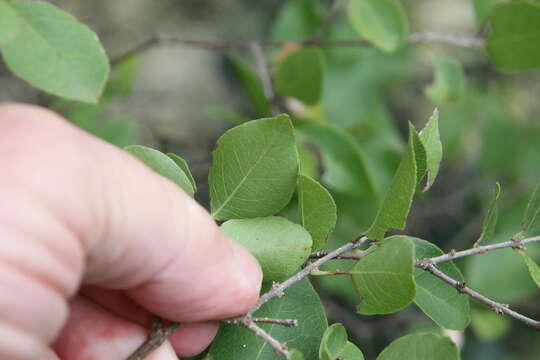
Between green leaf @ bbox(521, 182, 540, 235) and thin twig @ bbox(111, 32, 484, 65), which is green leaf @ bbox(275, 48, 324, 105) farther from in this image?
green leaf @ bbox(521, 182, 540, 235)

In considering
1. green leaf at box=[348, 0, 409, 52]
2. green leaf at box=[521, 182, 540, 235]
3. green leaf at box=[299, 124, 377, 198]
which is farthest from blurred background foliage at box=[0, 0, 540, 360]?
green leaf at box=[521, 182, 540, 235]

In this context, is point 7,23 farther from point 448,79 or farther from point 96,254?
point 448,79

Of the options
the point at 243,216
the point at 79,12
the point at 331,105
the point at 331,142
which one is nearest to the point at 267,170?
the point at 243,216

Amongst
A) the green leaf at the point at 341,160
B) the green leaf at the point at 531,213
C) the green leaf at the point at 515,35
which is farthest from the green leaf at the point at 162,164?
the green leaf at the point at 515,35

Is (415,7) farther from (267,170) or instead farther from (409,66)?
(267,170)

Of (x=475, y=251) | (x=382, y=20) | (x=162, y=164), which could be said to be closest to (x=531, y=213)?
(x=475, y=251)

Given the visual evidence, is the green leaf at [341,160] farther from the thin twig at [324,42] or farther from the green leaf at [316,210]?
the green leaf at [316,210]

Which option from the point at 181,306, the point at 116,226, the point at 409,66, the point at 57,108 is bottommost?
the point at 57,108

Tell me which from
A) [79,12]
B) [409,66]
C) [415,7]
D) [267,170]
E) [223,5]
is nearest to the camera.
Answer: [267,170]
